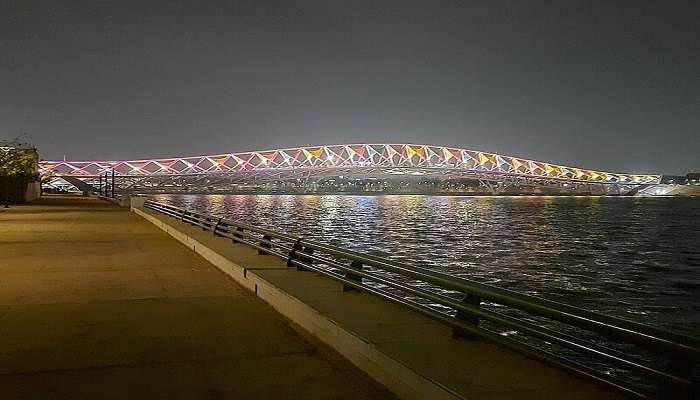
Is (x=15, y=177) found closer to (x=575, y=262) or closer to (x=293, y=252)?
(x=575, y=262)

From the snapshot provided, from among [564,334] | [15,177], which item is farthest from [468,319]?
[15,177]

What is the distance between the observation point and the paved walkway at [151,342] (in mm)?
6699

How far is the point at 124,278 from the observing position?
572 inches

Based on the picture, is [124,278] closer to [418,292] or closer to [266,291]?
[266,291]

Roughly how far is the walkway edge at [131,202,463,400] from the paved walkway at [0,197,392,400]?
146mm

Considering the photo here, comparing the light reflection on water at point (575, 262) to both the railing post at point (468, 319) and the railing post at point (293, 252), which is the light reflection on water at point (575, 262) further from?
the railing post at point (293, 252)

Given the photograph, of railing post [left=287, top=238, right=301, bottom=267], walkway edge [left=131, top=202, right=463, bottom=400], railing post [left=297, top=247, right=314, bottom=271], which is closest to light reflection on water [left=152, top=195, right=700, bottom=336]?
walkway edge [left=131, top=202, right=463, bottom=400]

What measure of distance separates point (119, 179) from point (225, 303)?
180093 mm

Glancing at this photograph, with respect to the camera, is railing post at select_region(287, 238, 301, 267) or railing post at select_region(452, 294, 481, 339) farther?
railing post at select_region(287, 238, 301, 267)

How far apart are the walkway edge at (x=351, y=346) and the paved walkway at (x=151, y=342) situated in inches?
5.8

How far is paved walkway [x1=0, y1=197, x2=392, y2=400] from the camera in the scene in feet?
22.0

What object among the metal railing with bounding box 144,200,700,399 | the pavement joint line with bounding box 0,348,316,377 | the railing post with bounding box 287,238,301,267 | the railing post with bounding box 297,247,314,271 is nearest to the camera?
the metal railing with bounding box 144,200,700,399

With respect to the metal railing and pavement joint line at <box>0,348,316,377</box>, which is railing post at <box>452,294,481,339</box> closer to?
the metal railing

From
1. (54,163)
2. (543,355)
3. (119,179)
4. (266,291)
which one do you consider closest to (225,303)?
(266,291)
